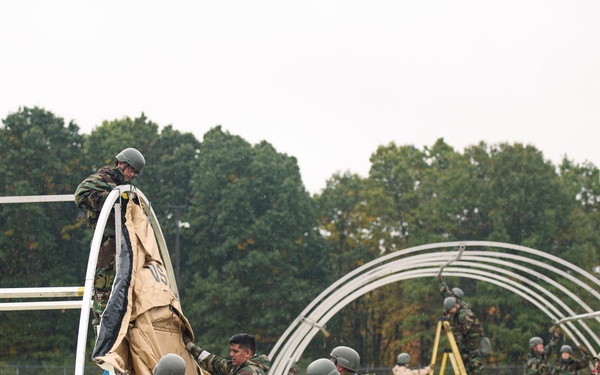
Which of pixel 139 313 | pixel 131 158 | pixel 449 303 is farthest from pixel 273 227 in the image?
pixel 139 313

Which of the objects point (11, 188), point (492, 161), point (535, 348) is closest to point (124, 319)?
point (535, 348)

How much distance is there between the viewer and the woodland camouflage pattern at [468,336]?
2081cm

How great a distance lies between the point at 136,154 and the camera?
385 inches

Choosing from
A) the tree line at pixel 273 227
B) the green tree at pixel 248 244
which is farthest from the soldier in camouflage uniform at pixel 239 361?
the green tree at pixel 248 244

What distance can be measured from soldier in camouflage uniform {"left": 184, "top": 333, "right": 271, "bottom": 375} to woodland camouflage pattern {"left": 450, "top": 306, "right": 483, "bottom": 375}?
1240 cm

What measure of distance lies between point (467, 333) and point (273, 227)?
28069 mm

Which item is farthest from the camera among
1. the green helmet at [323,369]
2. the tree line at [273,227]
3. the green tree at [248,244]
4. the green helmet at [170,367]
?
the green tree at [248,244]

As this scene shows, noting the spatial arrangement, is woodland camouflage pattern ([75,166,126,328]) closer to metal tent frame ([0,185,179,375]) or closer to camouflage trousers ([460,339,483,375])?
metal tent frame ([0,185,179,375])

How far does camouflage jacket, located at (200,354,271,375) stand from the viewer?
8773 millimetres

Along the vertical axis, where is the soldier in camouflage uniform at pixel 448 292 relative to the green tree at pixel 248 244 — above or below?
below

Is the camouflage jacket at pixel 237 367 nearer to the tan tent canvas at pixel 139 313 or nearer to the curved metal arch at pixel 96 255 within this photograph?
the tan tent canvas at pixel 139 313

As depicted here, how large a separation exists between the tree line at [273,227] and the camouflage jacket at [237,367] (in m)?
32.7

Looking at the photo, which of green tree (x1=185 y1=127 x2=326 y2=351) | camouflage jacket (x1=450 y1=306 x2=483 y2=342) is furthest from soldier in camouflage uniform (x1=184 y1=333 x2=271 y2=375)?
green tree (x1=185 y1=127 x2=326 y2=351)

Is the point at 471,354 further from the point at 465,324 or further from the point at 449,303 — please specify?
the point at 449,303
